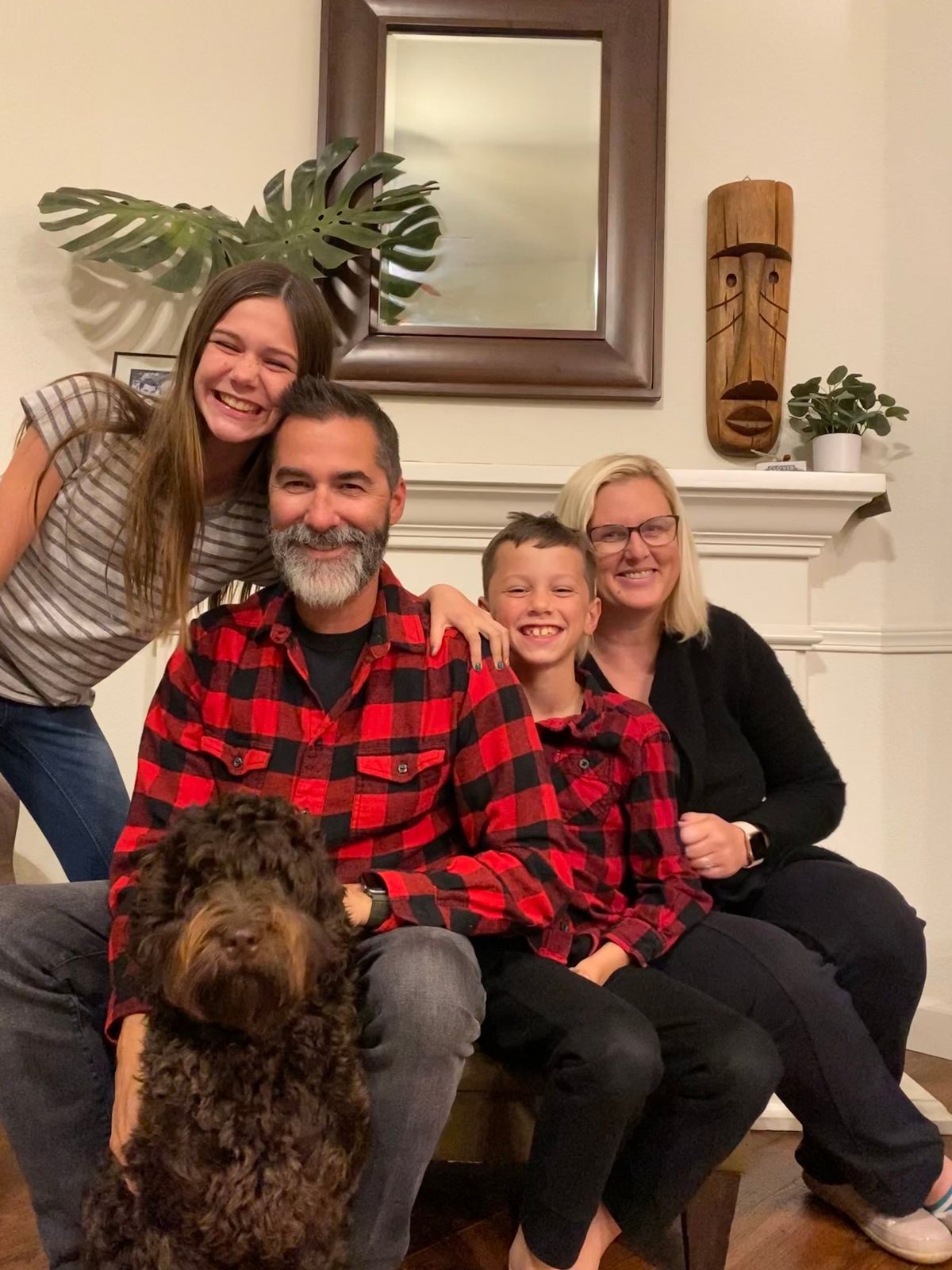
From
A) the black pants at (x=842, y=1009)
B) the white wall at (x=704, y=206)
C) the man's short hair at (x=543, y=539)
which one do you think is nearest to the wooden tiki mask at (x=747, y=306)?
the white wall at (x=704, y=206)

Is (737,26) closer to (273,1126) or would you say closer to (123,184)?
(123,184)

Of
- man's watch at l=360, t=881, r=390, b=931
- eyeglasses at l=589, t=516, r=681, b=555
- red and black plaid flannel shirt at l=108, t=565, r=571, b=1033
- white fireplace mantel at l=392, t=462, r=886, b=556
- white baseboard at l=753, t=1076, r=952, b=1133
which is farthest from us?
white fireplace mantel at l=392, t=462, r=886, b=556

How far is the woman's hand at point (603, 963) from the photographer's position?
1485 mm

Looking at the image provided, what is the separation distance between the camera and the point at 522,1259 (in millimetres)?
1379

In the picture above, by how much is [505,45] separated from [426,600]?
1.75 m

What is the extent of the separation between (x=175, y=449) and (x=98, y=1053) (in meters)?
0.86

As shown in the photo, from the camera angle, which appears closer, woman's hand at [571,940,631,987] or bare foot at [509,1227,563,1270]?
bare foot at [509,1227,563,1270]

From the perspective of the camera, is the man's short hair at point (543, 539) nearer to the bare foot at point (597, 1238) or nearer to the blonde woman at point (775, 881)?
the blonde woman at point (775, 881)

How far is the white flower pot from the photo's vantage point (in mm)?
2539

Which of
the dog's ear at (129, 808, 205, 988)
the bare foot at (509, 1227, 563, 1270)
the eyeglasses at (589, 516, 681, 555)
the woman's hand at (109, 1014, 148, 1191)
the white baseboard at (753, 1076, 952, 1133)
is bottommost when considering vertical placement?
the white baseboard at (753, 1076, 952, 1133)

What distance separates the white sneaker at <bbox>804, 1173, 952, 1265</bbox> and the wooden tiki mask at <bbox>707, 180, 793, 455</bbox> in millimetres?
1710

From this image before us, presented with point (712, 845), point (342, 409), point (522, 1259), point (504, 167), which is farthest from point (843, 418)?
point (522, 1259)

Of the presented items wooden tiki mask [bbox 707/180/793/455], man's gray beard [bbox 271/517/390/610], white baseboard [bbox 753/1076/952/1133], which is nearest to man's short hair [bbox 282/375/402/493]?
man's gray beard [bbox 271/517/390/610]

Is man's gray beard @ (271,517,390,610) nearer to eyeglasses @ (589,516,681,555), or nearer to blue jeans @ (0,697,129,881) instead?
eyeglasses @ (589,516,681,555)
